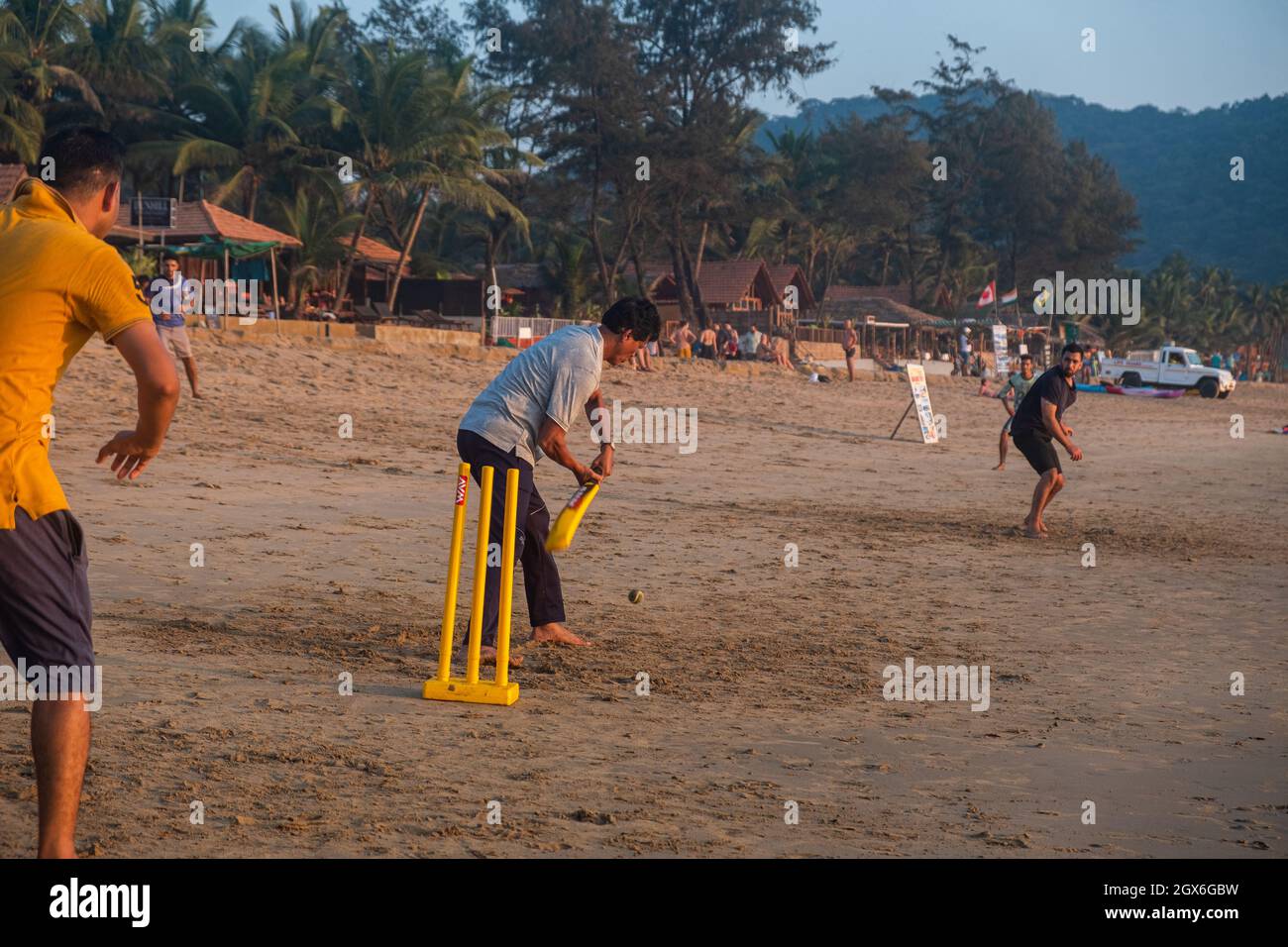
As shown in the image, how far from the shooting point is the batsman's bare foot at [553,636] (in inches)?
270

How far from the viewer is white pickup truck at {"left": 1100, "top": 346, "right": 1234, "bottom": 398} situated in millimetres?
43281

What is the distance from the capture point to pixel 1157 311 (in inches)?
3575

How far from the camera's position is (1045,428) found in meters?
12.0

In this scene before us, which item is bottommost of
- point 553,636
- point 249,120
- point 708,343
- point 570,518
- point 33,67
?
point 553,636

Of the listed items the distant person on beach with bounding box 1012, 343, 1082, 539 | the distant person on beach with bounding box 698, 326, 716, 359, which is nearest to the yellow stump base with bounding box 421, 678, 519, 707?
the distant person on beach with bounding box 1012, 343, 1082, 539

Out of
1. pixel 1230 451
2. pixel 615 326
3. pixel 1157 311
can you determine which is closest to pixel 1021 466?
pixel 1230 451

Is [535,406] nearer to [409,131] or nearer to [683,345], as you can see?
[683,345]

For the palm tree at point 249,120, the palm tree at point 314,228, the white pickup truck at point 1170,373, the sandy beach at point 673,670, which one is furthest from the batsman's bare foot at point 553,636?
the white pickup truck at point 1170,373

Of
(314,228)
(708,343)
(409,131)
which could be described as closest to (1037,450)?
(708,343)

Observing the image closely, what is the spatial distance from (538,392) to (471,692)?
1.47m

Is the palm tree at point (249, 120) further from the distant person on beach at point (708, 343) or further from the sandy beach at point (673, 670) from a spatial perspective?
the sandy beach at point (673, 670)

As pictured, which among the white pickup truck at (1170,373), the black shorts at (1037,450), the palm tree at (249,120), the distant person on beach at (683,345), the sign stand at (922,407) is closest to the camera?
the black shorts at (1037,450)

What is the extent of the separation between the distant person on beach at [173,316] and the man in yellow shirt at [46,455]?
37.0ft

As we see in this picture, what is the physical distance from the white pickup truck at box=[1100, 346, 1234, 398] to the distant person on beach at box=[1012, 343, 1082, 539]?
1338 inches
